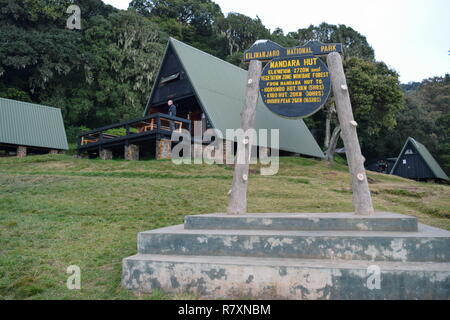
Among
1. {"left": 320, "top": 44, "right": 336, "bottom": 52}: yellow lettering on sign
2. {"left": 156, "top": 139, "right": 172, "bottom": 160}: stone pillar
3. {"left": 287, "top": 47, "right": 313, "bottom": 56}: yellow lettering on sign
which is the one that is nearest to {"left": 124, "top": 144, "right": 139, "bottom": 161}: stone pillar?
{"left": 156, "top": 139, "right": 172, "bottom": 160}: stone pillar

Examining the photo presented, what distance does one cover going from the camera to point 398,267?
4.05 m

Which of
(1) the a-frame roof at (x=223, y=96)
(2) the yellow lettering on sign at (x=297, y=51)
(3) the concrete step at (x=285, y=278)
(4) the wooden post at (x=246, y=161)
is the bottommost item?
(3) the concrete step at (x=285, y=278)

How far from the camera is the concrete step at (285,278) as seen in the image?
3902 mm

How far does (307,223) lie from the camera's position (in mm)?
5168

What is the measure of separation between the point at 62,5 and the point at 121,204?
36.6 metres

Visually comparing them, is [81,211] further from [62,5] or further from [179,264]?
A: [62,5]

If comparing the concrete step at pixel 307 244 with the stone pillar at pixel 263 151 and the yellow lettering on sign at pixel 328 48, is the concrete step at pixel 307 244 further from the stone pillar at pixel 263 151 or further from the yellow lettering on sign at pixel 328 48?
the stone pillar at pixel 263 151

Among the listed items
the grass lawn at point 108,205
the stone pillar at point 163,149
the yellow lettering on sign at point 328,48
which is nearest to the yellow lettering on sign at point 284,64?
the yellow lettering on sign at point 328,48

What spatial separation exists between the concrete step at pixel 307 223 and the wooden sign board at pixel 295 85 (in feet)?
8.10

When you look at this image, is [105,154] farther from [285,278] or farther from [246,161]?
[285,278]

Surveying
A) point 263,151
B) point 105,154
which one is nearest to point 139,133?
point 105,154

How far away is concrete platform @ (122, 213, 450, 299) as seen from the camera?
395 centimetres

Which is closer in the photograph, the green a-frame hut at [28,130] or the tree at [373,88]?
the tree at [373,88]

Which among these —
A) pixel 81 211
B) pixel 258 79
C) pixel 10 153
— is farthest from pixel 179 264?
pixel 10 153
